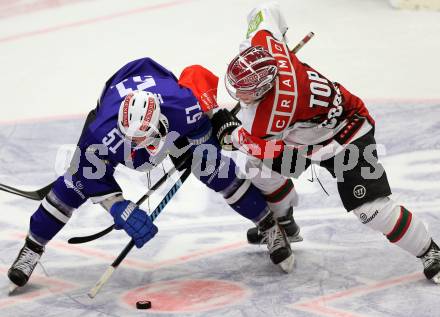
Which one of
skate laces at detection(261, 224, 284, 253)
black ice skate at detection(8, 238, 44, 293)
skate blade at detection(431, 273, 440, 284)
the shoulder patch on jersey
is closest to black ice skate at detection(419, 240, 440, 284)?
skate blade at detection(431, 273, 440, 284)

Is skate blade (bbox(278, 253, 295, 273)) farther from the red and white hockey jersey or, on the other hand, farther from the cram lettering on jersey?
the cram lettering on jersey

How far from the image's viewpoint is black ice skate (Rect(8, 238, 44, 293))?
174 inches

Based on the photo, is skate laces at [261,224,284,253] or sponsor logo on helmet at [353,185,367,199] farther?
skate laces at [261,224,284,253]

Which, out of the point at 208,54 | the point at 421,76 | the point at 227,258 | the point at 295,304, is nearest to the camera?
the point at 295,304

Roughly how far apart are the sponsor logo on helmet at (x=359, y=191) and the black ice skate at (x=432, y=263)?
1.32 feet

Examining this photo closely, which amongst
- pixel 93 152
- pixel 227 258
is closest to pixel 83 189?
pixel 93 152

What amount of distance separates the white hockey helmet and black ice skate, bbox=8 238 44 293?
3.02 feet

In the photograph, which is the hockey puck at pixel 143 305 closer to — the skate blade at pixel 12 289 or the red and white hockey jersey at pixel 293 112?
the skate blade at pixel 12 289

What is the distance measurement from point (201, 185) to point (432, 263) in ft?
6.51

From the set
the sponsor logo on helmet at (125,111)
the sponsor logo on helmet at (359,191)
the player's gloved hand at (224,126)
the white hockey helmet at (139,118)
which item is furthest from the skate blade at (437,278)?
the sponsor logo on helmet at (125,111)

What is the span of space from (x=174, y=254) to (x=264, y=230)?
0.60 m

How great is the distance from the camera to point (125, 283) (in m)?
4.49

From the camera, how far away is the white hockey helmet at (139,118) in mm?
3887

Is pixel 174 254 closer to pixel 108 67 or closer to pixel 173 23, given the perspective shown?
pixel 108 67
